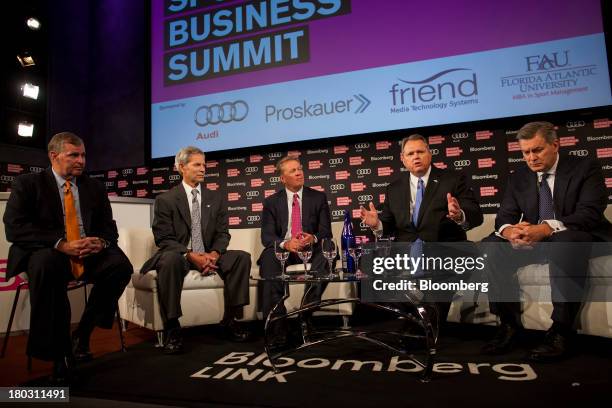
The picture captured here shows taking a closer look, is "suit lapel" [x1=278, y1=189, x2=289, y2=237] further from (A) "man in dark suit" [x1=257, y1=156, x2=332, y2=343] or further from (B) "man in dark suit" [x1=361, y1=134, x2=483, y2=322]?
(B) "man in dark suit" [x1=361, y1=134, x2=483, y2=322]

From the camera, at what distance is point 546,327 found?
2383mm

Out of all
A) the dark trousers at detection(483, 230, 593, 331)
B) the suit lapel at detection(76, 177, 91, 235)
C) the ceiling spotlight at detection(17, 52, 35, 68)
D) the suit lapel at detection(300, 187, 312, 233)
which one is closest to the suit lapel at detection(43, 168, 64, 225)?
the suit lapel at detection(76, 177, 91, 235)

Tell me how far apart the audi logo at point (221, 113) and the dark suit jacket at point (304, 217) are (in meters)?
1.56

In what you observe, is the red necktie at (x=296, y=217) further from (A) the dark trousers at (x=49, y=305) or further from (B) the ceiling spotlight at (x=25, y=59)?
(B) the ceiling spotlight at (x=25, y=59)

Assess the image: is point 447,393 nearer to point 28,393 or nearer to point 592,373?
point 592,373

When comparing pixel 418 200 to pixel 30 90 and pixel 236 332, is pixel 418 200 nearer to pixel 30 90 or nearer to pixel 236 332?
pixel 236 332

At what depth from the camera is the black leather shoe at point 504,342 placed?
2346 millimetres

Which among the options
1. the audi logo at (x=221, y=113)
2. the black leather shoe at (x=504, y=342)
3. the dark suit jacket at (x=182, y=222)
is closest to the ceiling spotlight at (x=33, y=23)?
the audi logo at (x=221, y=113)

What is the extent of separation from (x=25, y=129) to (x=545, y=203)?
5620 millimetres

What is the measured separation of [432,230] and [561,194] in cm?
75

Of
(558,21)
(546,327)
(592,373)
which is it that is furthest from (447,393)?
(558,21)

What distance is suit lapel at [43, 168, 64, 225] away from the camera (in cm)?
252

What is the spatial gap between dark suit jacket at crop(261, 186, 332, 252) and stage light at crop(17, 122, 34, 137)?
372cm

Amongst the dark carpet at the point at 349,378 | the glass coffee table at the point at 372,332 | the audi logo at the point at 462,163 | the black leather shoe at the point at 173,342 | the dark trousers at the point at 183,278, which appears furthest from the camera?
the audi logo at the point at 462,163
